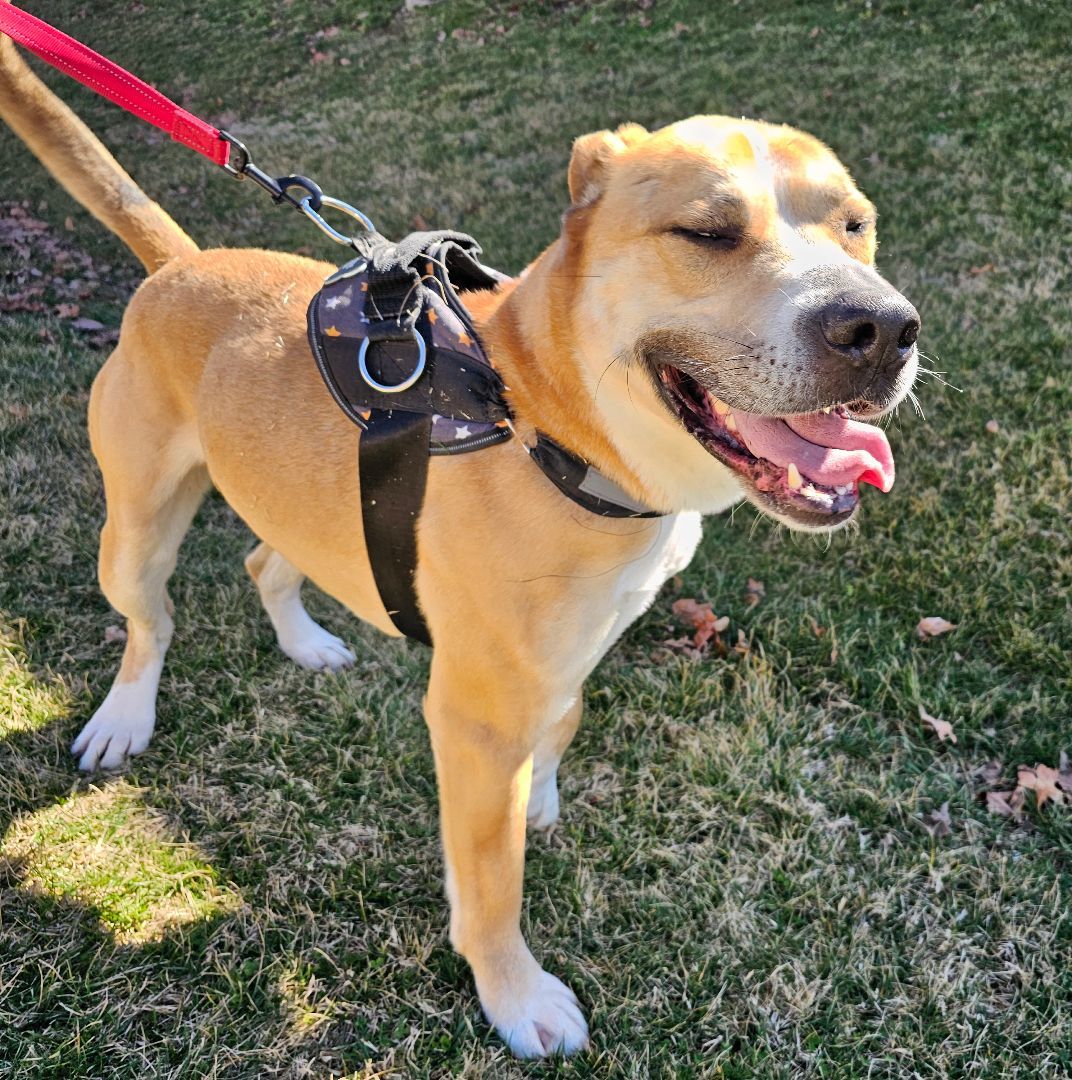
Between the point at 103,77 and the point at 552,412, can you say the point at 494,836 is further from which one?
the point at 103,77

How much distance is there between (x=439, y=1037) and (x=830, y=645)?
2.15m

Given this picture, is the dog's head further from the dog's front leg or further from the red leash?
the red leash

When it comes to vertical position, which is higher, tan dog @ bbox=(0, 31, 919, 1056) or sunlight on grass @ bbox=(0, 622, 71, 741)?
tan dog @ bbox=(0, 31, 919, 1056)

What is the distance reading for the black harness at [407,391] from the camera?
2.20m

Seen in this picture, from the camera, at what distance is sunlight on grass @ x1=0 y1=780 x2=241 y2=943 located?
279 cm

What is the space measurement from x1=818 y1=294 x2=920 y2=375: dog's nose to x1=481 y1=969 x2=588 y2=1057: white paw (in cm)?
197

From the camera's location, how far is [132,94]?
108 inches

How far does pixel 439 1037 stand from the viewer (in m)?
2.55

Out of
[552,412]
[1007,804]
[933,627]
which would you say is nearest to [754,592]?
[933,627]

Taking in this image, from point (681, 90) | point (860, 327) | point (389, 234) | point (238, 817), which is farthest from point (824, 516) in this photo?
point (681, 90)

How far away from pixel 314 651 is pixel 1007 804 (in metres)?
2.72

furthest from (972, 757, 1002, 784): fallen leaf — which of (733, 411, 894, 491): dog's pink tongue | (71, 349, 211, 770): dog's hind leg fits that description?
Answer: (71, 349, 211, 770): dog's hind leg

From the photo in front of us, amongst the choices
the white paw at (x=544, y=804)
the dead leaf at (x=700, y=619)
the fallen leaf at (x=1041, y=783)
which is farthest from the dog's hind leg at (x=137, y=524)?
the fallen leaf at (x=1041, y=783)

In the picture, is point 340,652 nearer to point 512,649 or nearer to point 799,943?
point 512,649
